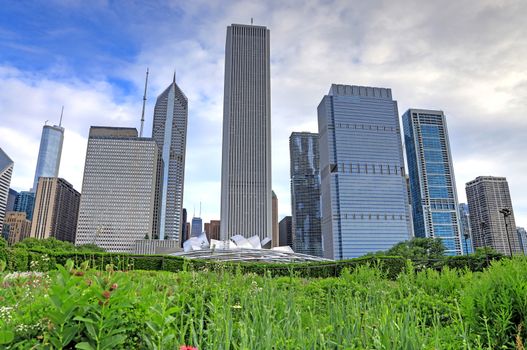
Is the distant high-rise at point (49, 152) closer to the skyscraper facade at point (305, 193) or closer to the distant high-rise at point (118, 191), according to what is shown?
the distant high-rise at point (118, 191)

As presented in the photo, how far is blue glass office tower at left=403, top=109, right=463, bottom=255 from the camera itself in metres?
121

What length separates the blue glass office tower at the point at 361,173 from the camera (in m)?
101

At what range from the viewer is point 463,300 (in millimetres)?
3059

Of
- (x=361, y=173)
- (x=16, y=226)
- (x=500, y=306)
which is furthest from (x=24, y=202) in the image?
(x=500, y=306)

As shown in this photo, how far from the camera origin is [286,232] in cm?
16425

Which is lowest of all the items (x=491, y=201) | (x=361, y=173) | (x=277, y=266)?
(x=277, y=266)

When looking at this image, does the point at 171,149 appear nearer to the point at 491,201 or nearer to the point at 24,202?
the point at 24,202

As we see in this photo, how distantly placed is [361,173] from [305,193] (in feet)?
162

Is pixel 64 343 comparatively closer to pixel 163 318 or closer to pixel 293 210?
pixel 163 318

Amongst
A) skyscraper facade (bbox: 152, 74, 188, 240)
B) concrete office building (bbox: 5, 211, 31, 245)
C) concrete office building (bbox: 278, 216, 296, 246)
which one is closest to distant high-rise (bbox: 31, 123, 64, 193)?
concrete office building (bbox: 5, 211, 31, 245)

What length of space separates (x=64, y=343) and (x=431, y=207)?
449ft

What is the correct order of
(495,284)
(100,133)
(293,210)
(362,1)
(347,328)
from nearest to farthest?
(347,328) → (495,284) → (362,1) → (100,133) → (293,210)

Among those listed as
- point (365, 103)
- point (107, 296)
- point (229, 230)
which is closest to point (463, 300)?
point (107, 296)

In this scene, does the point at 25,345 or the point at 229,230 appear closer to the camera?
the point at 25,345
